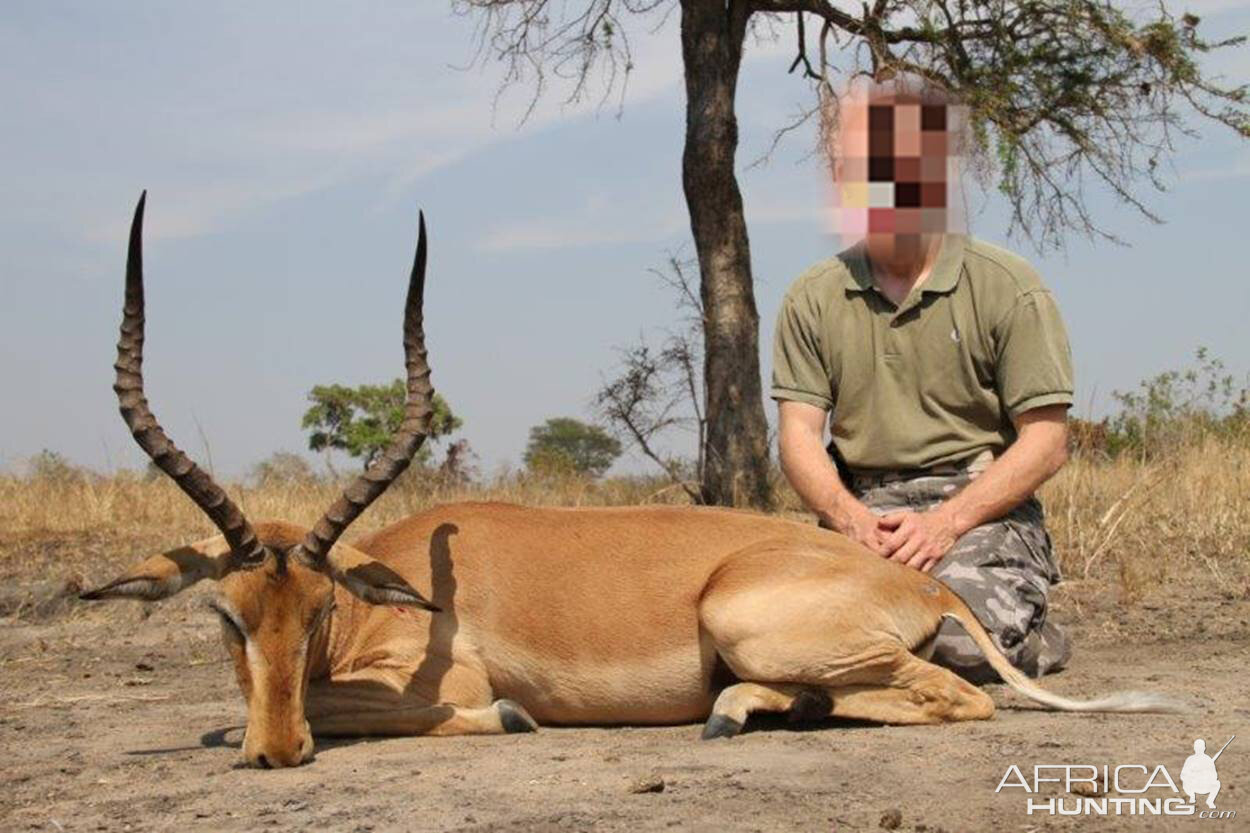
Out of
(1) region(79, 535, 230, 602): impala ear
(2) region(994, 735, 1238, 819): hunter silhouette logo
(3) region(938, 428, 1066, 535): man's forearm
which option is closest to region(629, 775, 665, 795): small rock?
(2) region(994, 735, 1238, 819): hunter silhouette logo

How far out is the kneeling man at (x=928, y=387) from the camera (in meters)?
6.73

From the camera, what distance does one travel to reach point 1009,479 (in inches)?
265

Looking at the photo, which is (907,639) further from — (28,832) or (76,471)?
(76,471)

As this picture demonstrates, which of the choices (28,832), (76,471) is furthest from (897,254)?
(76,471)

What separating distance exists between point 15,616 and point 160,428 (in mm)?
4297

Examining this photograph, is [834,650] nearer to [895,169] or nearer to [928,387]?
[928,387]

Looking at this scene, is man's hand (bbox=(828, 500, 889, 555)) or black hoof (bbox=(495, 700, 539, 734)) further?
man's hand (bbox=(828, 500, 889, 555))

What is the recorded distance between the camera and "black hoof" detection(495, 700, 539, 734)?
6.09 meters

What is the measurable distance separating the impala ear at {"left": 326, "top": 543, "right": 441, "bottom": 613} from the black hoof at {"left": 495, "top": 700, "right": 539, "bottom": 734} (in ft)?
1.50

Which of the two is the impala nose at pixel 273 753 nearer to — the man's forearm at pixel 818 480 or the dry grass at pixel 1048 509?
the man's forearm at pixel 818 480

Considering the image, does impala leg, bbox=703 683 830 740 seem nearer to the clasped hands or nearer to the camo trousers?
the camo trousers

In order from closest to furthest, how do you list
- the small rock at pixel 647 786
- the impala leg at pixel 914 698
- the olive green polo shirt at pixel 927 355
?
the small rock at pixel 647 786 < the impala leg at pixel 914 698 < the olive green polo shirt at pixel 927 355

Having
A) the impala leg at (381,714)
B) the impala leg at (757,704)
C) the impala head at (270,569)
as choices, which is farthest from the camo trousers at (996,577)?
the impala head at (270,569)

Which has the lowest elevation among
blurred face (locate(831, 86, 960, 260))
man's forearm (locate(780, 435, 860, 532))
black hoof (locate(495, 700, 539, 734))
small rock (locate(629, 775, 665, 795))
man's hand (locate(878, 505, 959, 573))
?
black hoof (locate(495, 700, 539, 734))
